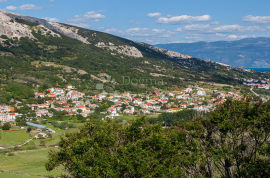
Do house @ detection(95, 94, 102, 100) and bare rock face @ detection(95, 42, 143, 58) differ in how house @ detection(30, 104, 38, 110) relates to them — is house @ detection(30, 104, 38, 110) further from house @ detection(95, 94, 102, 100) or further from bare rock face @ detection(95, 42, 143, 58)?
bare rock face @ detection(95, 42, 143, 58)

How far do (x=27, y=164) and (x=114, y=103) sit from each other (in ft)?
146

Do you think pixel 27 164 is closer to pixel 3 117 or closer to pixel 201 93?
pixel 3 117

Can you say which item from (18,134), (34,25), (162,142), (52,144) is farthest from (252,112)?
(34,25)

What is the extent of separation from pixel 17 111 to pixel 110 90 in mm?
37695

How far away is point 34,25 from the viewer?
131875 millimetres

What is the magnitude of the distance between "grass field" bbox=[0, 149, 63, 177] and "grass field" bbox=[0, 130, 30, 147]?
4.29 metres

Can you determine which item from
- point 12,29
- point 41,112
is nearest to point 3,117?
point 41,112

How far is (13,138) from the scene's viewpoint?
129 feet

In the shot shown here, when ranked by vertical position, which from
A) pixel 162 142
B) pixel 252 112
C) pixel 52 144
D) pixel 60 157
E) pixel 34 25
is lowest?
pixel 52 144

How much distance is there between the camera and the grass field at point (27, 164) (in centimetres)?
2630

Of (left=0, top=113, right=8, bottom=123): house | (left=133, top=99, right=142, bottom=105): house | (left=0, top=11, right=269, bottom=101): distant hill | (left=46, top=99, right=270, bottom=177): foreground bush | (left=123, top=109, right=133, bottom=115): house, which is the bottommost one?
(left=123, top=109, right=133, bottom=115): house

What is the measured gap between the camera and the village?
59.4m


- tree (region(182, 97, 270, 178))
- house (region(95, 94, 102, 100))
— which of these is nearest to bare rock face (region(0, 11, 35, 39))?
house (region(95, 94, 102, 100))

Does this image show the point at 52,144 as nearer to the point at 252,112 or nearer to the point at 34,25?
the point at 252,112
